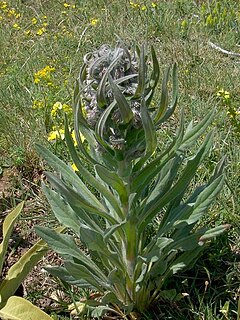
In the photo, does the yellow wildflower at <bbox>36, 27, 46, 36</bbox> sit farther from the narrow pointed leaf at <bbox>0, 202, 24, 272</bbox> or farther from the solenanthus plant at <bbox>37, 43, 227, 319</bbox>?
the solenanthus plant at <bbox>37, 43, 227, 319</bbox>

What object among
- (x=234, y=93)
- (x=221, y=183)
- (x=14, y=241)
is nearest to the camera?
(x=221, y=183)

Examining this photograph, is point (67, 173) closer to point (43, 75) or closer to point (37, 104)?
point (37, 104)

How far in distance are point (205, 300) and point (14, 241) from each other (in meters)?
0.96

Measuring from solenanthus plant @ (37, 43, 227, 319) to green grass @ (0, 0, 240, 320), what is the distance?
0.70 feet

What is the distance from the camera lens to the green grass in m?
2.22

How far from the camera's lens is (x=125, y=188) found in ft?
5.60

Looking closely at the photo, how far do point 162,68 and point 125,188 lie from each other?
219cm

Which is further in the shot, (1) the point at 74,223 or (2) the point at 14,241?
(2) the point at 14,241

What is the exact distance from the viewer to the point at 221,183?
1.80 metres

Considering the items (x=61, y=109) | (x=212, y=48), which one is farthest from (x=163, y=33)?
(x=61, y=109)

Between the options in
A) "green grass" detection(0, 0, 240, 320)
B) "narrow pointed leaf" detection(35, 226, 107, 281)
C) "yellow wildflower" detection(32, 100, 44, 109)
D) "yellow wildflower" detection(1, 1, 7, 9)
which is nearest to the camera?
"narrow pointed leaf" detection(35, 226, 107, 281)

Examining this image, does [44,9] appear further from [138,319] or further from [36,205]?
[138,319]

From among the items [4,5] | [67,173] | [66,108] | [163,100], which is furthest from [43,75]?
[4,5]

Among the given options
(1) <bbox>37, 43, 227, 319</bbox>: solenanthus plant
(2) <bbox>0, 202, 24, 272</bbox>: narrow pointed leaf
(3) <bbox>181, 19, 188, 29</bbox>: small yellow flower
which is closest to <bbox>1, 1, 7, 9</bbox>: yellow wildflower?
(3) <bbox>181, 19, 188, 29</bbox>: small yellow flower
